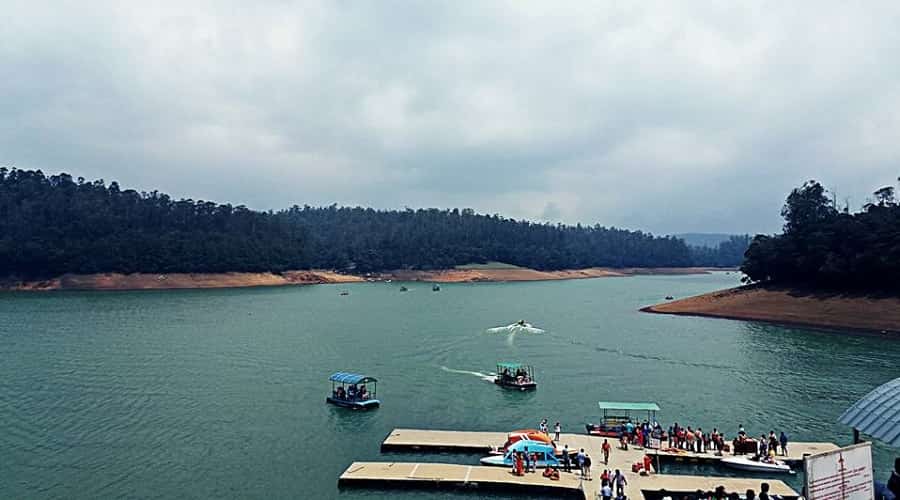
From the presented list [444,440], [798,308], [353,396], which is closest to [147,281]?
[353,396]

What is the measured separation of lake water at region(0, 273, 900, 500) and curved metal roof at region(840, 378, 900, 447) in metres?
12.9

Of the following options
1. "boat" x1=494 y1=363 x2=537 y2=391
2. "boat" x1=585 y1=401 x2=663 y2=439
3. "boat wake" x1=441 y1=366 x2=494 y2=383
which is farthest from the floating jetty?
"boat wake" x1=441 y1=366 x2=494 y2=383

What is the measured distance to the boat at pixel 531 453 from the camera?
31016 mm

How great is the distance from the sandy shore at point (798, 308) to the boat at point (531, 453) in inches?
2446

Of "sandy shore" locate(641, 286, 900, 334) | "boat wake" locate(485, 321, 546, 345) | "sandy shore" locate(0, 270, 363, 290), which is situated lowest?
"boat wake" locate(485, 321, 546, 345)

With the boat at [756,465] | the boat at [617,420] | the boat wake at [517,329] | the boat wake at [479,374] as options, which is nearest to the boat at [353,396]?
the boat wake at [479,374]

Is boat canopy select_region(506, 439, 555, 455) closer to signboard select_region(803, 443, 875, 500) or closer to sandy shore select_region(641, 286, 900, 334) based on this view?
signboard select_region(803, 443, 875, 500)

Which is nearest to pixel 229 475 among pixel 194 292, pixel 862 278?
pixel 862 278

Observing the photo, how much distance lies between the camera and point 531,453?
31234mm

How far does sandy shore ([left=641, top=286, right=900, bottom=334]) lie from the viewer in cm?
7762

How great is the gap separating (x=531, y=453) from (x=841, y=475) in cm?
1874

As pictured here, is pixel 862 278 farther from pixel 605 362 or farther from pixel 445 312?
pixel 445 312

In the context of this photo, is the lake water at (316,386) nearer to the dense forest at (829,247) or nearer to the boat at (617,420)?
the boat at (617,420)

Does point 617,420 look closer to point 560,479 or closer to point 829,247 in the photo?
point 560,479
